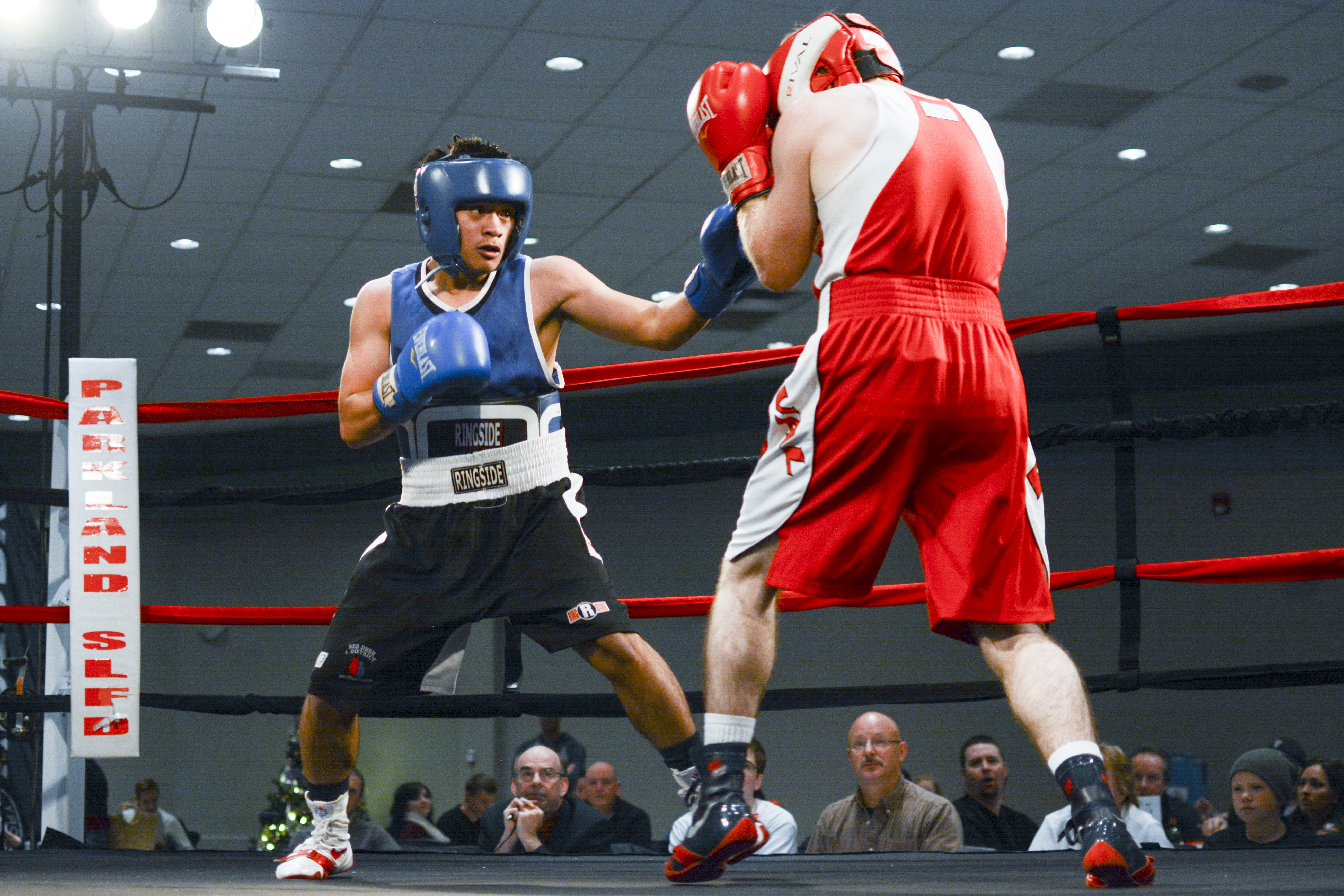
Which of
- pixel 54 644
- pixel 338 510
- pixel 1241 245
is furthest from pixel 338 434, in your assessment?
pixel 54 644

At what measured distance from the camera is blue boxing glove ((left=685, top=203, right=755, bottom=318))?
5.83 ft

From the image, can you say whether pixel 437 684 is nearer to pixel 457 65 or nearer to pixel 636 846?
pixel 636 846

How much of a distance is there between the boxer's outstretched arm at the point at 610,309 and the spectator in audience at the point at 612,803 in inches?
92.3

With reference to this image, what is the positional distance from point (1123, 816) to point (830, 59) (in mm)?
2062

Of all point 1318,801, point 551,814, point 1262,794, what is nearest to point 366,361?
point 551,814

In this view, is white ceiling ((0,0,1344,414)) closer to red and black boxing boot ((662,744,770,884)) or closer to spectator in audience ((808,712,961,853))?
spectator in audience ((808,712,961,853))

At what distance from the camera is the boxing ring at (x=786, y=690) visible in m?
1.78

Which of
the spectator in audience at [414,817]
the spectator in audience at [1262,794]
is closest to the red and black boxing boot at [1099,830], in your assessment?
the spectator in audience at [1262,794]

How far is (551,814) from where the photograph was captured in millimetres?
3383

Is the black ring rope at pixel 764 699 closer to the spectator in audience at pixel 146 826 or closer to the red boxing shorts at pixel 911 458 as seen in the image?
the red boxing shorts at pixel 911 458

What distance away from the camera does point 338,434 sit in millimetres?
9602

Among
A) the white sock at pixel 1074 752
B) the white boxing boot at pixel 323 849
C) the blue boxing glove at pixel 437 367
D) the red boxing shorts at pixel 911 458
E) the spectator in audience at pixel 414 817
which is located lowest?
the spectator in audience at pixel 414 817

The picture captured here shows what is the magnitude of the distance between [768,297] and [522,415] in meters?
5.38

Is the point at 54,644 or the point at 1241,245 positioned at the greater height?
the point at 1241,245
